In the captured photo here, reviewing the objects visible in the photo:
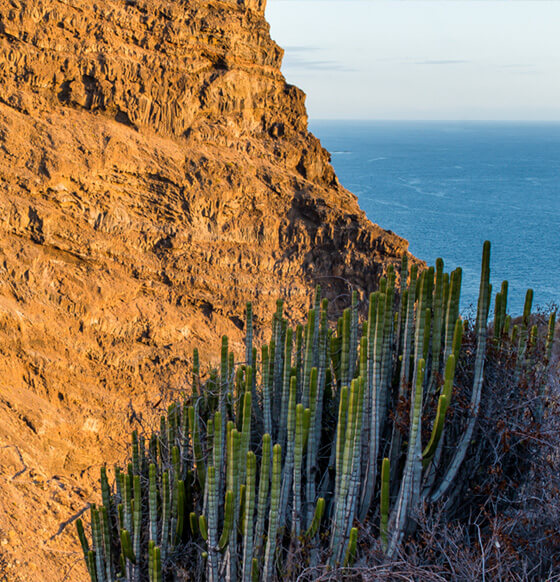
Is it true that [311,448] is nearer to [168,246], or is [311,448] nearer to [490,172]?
[168,246]

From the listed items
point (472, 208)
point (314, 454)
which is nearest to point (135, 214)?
point (314, 454)

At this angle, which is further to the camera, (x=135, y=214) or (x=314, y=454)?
(x=135, y=214)

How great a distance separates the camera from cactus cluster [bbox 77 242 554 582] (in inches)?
213

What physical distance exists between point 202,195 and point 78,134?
9.57ft

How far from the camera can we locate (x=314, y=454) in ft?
19.3

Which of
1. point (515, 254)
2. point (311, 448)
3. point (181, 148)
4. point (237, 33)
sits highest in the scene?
point (237, 33)

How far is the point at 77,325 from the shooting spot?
45.3 ft

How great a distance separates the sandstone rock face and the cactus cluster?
18.8ft

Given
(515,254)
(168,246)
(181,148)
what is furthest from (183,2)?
(515,254)

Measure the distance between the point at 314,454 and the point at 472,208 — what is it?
65.2 meters

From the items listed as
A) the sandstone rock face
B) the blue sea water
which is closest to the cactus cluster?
the sandstone rock face

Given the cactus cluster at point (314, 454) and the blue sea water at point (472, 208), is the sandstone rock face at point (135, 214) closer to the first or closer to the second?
the cactus cluster at point (314, 454)

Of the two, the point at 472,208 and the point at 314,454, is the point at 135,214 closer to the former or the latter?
the point at 314,454

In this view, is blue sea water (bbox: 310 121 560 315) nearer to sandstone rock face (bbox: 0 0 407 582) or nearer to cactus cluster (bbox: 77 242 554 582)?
sandstone rock face (bbox: 0 0 407 582)
